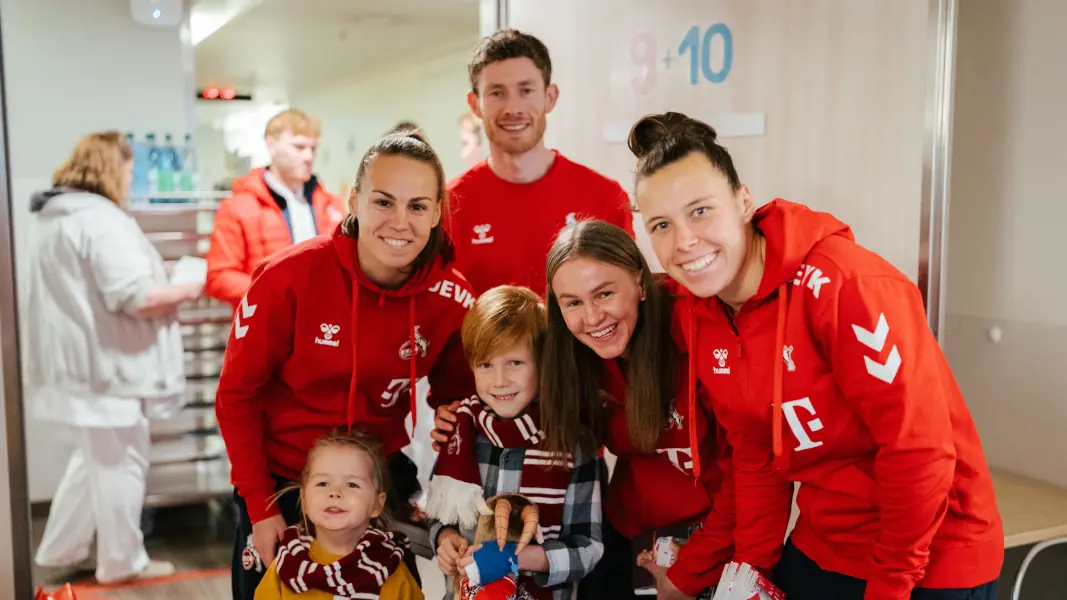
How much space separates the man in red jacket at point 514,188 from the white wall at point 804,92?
49 centimetres

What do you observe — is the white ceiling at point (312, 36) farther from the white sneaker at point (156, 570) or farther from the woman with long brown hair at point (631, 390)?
the woman with long brown hair at point (631, 390)

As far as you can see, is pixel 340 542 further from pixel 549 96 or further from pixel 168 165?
pixel 168 165

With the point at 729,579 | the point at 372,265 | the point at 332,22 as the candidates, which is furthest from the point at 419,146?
the point at 332,22

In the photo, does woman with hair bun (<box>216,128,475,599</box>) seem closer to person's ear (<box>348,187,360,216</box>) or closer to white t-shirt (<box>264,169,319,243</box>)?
person's ear (<box>348,187,360,216</box>)

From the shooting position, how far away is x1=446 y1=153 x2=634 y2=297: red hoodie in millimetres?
2250

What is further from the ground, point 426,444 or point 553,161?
point 553,161

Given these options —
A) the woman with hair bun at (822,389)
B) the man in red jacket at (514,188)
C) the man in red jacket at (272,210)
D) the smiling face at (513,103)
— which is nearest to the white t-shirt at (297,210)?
the man in red jacket at (272,210)

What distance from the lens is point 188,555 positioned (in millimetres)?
2908

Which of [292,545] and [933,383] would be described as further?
[292,545]

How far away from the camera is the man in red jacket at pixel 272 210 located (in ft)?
9.39

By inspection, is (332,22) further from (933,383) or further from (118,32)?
(933,383)

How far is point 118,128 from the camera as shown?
2.69m

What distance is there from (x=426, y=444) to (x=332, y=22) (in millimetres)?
1472

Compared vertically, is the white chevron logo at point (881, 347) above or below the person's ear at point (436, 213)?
below
